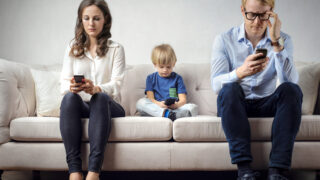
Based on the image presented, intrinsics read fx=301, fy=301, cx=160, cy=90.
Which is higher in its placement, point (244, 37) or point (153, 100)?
point (244, 37)

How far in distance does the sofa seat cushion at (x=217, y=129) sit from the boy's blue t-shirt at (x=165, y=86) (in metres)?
0.55

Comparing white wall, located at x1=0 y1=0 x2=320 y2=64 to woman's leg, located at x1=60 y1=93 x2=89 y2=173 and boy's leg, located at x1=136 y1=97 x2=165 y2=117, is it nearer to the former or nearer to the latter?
boy's leg, located at x1=136 y1=97 x2=165 y2=117

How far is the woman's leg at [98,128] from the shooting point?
1.47 meters

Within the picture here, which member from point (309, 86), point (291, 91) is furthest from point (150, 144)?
point (309, 86)

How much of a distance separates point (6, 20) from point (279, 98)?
2.46 m

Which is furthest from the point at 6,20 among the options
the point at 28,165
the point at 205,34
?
the point at 205,34

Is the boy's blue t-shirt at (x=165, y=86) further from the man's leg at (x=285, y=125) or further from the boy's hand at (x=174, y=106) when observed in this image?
the man's leg at (x=285, y=125)

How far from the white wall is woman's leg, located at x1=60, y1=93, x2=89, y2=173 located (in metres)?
1.17

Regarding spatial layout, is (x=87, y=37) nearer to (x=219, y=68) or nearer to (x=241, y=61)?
(x=219, y=68)

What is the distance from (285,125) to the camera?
4.72 feet

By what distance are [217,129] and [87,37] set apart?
3.31 ft

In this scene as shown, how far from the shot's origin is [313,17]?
2.63 metres

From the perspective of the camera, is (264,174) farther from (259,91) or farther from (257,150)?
(259,91)

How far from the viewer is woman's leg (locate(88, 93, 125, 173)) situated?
147 cm
